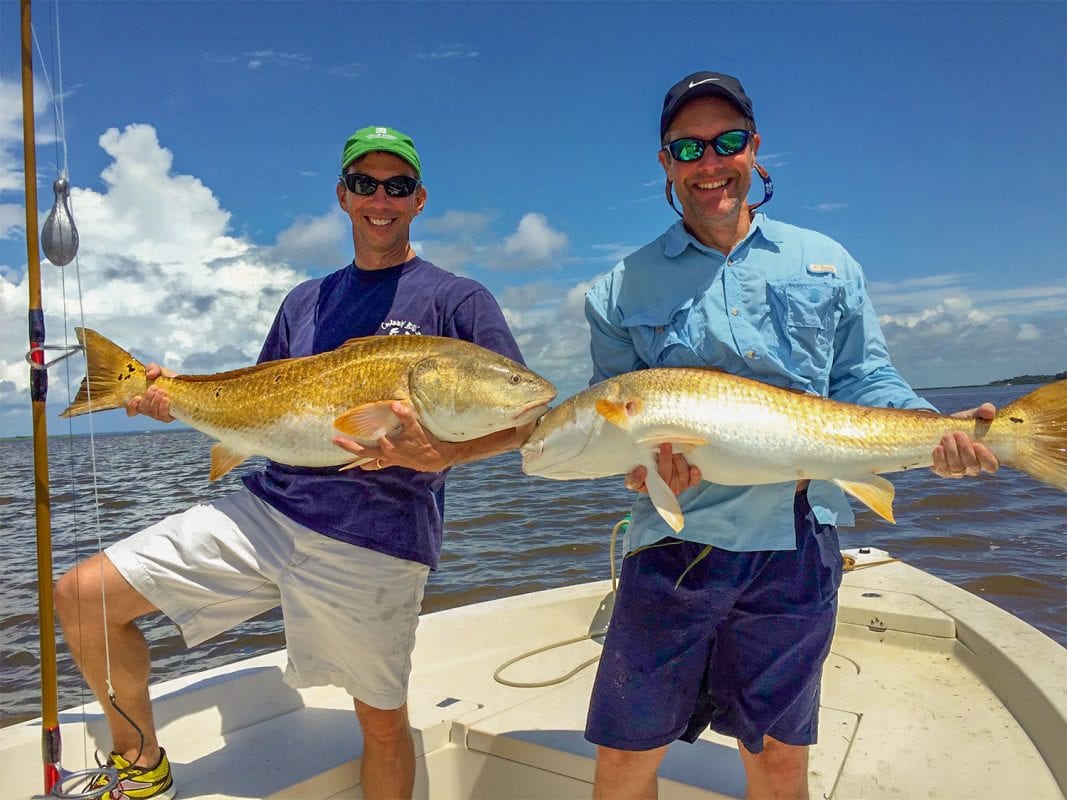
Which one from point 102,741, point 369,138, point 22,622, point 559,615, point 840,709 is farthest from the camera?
point 22,622

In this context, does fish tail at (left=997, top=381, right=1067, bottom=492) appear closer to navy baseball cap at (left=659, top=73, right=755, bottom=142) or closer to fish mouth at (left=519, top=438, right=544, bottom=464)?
navy baseball cap at (left=659, top=73, right=755, bottom=142)

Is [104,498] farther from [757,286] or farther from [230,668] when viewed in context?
[757,286]

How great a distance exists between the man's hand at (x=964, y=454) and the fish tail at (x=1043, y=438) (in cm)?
6

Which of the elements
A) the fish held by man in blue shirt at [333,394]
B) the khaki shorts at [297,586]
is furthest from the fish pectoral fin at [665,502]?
the khaki shorts at [297,586]

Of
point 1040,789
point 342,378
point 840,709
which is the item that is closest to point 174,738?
point 342,378

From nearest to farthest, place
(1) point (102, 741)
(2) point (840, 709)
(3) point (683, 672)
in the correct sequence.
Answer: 1. (3) point (683, 672)
2. (1) point (102, 741)
3. (2) point (840, 709)

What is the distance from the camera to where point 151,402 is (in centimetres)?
376

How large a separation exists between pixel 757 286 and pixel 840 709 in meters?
2.63

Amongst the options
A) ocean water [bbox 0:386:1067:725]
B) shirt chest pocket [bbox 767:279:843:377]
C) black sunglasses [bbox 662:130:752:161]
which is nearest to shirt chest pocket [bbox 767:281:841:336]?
shirt chest pocket [bbox 767:279:843:377]

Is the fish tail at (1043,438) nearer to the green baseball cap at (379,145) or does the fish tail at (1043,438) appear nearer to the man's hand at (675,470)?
the man's hand at (675,470)

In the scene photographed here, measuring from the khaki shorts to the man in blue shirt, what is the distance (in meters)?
1.04

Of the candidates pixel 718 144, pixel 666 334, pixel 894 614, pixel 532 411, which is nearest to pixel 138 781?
pixel 532 411

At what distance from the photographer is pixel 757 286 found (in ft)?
9.98

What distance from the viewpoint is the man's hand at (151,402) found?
3.74m
